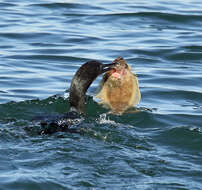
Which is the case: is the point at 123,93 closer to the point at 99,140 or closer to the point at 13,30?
the point at 99,140

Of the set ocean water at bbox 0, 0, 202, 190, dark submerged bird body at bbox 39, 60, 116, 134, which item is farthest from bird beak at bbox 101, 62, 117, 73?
ocean water at bbox 0, 0, 202, 190

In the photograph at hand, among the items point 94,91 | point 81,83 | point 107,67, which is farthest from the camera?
point 94,91

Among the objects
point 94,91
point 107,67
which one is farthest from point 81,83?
point 94,91

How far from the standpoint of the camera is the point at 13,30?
16.9 metres

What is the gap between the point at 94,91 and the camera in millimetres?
12031

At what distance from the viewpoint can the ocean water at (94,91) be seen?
7.45m

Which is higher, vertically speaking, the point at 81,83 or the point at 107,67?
the point at 107,67

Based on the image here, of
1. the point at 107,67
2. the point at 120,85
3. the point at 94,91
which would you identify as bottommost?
the point at 94,91

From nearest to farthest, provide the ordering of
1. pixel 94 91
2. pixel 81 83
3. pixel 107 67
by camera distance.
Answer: pixel 81 83 < pixel 107 67 < pixel 94 91

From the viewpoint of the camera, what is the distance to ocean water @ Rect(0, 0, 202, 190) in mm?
7449

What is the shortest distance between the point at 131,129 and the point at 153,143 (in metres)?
0.68

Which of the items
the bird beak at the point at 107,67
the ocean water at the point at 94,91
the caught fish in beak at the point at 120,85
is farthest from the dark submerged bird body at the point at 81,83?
the ocean water at the point at 94,91

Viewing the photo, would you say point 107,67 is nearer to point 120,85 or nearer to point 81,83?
point 120,85

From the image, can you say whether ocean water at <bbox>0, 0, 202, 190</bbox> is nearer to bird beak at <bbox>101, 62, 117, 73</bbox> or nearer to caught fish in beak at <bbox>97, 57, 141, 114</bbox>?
caught fish in beak at <bbox>97, 57, 141, 114</bbox>
